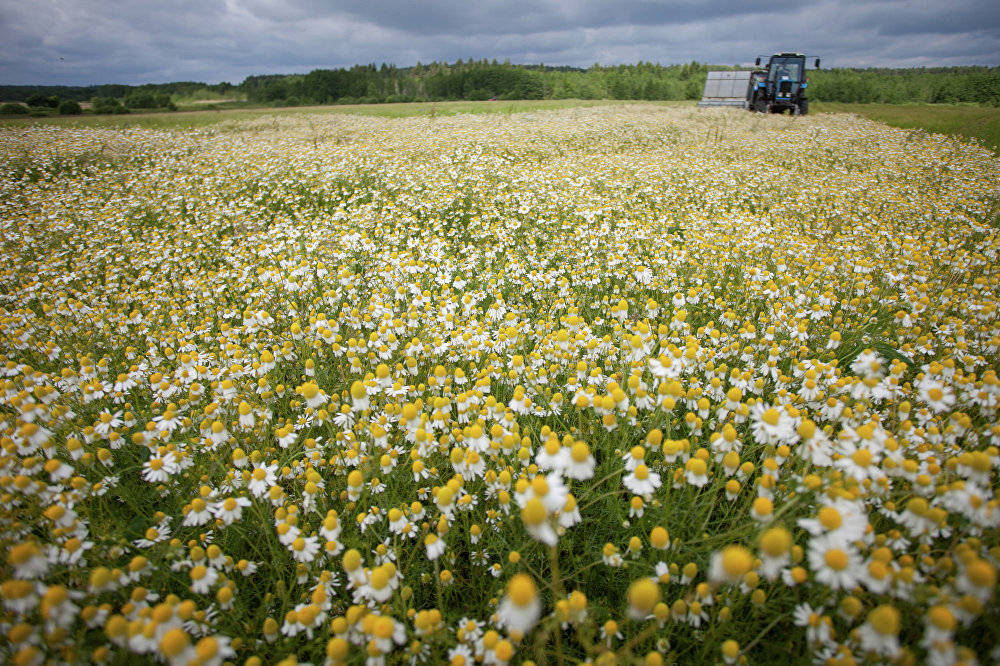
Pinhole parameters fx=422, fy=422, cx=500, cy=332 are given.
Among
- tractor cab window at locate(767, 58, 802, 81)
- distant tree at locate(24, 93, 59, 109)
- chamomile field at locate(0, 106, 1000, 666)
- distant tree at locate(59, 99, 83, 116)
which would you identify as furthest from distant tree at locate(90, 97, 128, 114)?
tractor cab window at locate(767, 58, 802, 81)

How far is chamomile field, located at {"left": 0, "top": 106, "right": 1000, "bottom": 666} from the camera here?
1527 millimetres

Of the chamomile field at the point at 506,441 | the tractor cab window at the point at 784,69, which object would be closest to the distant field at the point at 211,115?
the tractor cab window at the point at 784,69

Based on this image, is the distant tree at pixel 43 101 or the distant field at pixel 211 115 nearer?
the distant field at pixel 211 115

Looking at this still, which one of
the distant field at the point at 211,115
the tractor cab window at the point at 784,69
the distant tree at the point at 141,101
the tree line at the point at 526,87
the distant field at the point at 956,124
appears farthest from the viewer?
the tree line at the point at 526,87

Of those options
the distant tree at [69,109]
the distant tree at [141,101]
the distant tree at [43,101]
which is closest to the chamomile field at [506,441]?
the distant tree at [69,109]

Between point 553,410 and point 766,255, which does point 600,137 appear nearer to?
point 766,255

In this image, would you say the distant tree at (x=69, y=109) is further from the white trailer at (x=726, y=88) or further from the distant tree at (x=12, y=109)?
the white trailer at (x=726, y=88)

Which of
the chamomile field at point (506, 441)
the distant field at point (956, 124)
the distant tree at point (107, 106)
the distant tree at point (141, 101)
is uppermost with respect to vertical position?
the distant tree at point (141, 101)

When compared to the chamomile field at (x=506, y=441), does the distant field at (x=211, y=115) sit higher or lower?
higher

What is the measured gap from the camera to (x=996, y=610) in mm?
1373

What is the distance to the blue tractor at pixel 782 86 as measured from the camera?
888 inches

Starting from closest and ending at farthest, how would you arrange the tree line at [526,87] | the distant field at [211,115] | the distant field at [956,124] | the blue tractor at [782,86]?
the distant field at [956,124], the distant field at [211,115], the blue tractor at [782,86], the tree line at [526,87]

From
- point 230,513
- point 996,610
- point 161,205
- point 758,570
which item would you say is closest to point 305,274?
point 230,513

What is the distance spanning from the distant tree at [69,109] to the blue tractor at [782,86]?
44444 millimetres
